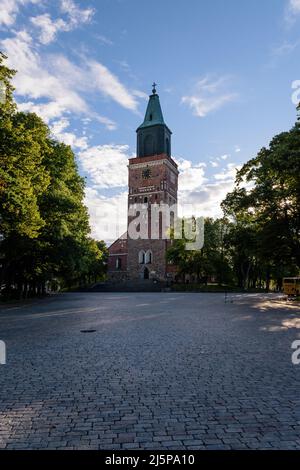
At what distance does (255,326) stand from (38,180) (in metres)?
13.0

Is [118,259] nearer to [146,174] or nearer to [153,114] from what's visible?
[146,174]

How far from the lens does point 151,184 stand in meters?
61.2

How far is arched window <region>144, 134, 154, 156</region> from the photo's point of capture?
60.5 meters

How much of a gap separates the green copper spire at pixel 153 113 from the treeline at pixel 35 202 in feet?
108

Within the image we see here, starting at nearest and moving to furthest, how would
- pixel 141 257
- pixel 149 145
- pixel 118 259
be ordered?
pixel 141 257 → pixel 149 145 → pixel 118 259

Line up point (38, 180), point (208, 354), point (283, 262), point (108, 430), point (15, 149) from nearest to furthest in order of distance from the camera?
1. point (108, 430)
2. point (208, 354)
3. point (15, 149)
4. point (38, 180)
5. point (283, 262)

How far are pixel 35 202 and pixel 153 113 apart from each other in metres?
48.2

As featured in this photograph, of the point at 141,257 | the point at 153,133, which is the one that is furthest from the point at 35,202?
the point at 153,133

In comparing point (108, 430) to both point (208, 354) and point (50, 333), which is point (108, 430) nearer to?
point (208, 354)

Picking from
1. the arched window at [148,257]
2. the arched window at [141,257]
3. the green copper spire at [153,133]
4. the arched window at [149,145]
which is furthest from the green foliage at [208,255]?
the arched window at [149,145]

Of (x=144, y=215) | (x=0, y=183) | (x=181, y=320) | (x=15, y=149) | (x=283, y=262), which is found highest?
(x=144, y=215)

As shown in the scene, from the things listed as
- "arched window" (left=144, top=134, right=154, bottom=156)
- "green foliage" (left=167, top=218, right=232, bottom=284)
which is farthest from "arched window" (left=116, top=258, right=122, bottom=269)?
"arched window" (left=144, top=134, right=154, bottom=156)

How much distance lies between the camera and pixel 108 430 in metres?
3.95

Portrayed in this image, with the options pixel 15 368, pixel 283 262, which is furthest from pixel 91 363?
pixel 283 262
